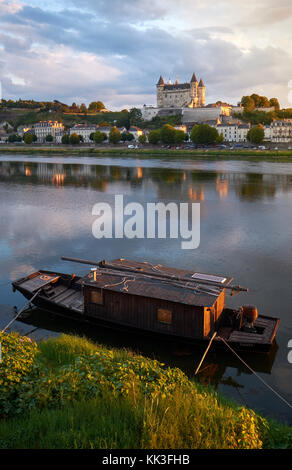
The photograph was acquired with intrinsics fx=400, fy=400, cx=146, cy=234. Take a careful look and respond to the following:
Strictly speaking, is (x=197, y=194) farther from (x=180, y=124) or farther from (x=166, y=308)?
(x=180, y=124)

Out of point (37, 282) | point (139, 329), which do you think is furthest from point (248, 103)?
point (139, 329)

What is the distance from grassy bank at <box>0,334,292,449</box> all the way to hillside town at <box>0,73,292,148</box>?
388ft

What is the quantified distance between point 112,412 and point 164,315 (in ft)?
19.9

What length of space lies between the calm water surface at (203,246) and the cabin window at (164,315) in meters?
0.88

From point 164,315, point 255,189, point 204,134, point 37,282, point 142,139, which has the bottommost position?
point 164,315

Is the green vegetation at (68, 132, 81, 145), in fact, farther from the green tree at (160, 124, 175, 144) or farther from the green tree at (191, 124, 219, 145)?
the green tree at (191, 124, 219, 145)

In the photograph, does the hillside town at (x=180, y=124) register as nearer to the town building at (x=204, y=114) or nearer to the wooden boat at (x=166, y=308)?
the town building at (x=204, y=114)

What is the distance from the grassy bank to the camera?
661 centimetres

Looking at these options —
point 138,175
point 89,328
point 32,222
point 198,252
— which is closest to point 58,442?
point 89,328

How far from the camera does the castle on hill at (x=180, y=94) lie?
191250 millimetres

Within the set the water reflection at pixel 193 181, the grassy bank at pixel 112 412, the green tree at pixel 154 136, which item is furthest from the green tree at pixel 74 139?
the grassy bank at pixel 112 412

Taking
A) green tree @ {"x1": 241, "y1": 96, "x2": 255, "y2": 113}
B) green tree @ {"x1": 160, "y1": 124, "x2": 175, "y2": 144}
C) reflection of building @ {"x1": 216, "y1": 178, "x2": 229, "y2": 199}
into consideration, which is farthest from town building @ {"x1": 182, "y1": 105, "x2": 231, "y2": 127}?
reflection of building @ {"x1": 216, "y1": 178, "x2": 229, "y2": 199}

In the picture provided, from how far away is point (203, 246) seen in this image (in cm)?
2345
